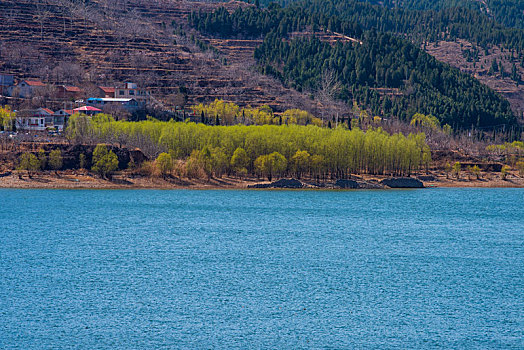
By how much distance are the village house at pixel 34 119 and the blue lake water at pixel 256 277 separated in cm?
4990

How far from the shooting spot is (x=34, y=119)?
468ft

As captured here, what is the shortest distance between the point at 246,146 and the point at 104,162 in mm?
25759

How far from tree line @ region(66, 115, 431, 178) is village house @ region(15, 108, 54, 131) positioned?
499 inches

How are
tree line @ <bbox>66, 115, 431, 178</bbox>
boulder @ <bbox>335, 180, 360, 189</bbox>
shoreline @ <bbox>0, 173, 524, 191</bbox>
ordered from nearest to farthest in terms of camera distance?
shoreline @ <bbox>0, 173, 524, 191</bbox> < tree line @ <bbox>66, 115, 431, 178</bbox> < boulder @ <bbox>335, 180, 360, 189</bbox>

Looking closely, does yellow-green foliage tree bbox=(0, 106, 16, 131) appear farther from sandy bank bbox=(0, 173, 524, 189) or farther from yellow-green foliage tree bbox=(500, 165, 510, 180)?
yellow-green foliage tree bbox=(500, 165, 510, 180)

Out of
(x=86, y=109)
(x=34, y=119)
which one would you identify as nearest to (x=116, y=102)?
(x=86, y=109)

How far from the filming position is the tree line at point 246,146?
405ft

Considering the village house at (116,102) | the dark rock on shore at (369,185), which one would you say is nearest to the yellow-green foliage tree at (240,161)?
the dark rock on shore at (369,185)

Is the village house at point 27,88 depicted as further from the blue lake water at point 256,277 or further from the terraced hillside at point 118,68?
the blue lake water at point 256,277

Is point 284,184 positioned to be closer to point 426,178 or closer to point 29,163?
point 426,178

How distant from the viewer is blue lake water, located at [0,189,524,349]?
40688 mm

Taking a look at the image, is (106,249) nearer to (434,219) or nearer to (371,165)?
(434,219)

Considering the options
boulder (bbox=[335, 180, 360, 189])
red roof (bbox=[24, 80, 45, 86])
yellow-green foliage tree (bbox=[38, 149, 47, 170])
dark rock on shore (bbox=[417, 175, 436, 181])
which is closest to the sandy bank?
yellow-green foliage tree (bbox=[38, 149, 47, 170])

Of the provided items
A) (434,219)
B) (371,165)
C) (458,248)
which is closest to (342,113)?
(371,165)
